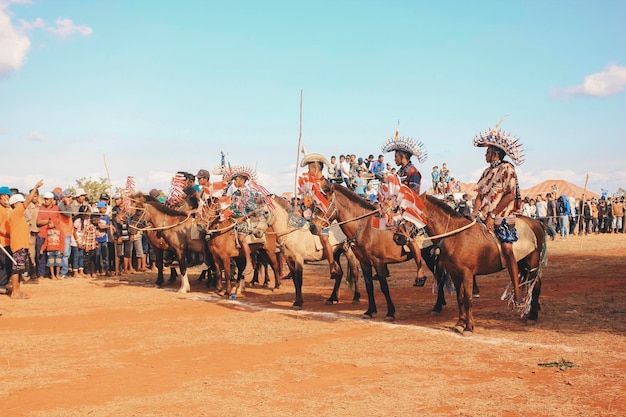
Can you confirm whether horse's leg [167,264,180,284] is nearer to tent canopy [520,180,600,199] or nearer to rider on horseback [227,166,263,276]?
rider on horseback [227,166,263,276]

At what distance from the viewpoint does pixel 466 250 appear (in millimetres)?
9469

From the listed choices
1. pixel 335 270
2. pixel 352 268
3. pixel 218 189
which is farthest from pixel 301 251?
pixel 218 189

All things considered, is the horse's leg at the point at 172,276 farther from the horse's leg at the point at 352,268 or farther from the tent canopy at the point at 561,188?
the tent canopy at the point at 561,188

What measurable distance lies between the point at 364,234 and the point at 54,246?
38.9ft

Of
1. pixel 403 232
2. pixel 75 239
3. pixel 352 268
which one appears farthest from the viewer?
pixel 75 239

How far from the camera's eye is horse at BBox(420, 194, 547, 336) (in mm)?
9469

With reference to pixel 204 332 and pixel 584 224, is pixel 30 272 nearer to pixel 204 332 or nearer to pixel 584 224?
pixel 204 332

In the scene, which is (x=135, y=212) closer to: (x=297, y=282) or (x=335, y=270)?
(x=297, y=282)

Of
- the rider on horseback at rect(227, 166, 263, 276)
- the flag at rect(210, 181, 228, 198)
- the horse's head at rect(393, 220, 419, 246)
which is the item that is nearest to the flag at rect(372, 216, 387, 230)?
the horse's head at rect(393, 220, 419, 246)

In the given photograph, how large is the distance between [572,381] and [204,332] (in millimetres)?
6209

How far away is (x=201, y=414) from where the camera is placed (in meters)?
5.76

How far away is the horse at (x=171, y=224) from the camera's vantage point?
15742 mm

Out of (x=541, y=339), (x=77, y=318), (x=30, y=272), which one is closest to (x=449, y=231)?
(x=541, y=339)

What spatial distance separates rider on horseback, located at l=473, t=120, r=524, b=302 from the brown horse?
6.32 ft
